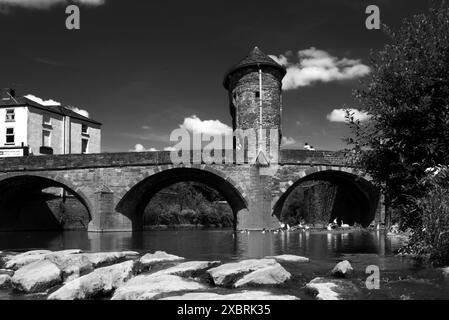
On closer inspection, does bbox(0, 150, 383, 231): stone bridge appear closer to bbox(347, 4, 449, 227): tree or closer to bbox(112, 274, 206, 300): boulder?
bbox(347, 4, 449, 227): tree

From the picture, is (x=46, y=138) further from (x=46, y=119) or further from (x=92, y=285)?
(x=92, y=285)

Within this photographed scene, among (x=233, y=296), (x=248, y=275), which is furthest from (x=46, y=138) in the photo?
(x=233, y=296)

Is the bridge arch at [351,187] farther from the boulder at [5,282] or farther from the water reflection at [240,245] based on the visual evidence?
the boulder at [5,282]

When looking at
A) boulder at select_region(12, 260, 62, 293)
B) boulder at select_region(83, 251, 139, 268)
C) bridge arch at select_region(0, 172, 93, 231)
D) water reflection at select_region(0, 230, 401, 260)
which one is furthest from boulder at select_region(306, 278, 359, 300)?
bridge arch at select_region(0, 172, 93, 231)

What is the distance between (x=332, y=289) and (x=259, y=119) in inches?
748

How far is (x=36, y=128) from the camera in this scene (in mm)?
38656

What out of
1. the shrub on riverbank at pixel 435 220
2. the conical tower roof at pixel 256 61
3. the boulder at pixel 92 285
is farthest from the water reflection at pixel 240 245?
the conical tower roof at pixel 256 61

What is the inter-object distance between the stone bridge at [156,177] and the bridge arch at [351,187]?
0.06 meters

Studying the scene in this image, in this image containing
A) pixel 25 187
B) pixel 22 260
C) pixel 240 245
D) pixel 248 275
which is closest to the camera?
pixel 248 275

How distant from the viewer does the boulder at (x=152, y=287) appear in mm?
6223

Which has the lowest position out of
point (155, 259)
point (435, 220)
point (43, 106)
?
point (155, 259)

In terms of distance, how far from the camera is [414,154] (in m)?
10.9

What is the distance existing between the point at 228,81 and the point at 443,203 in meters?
19.9

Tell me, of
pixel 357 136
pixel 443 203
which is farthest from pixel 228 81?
pixel 443 203
